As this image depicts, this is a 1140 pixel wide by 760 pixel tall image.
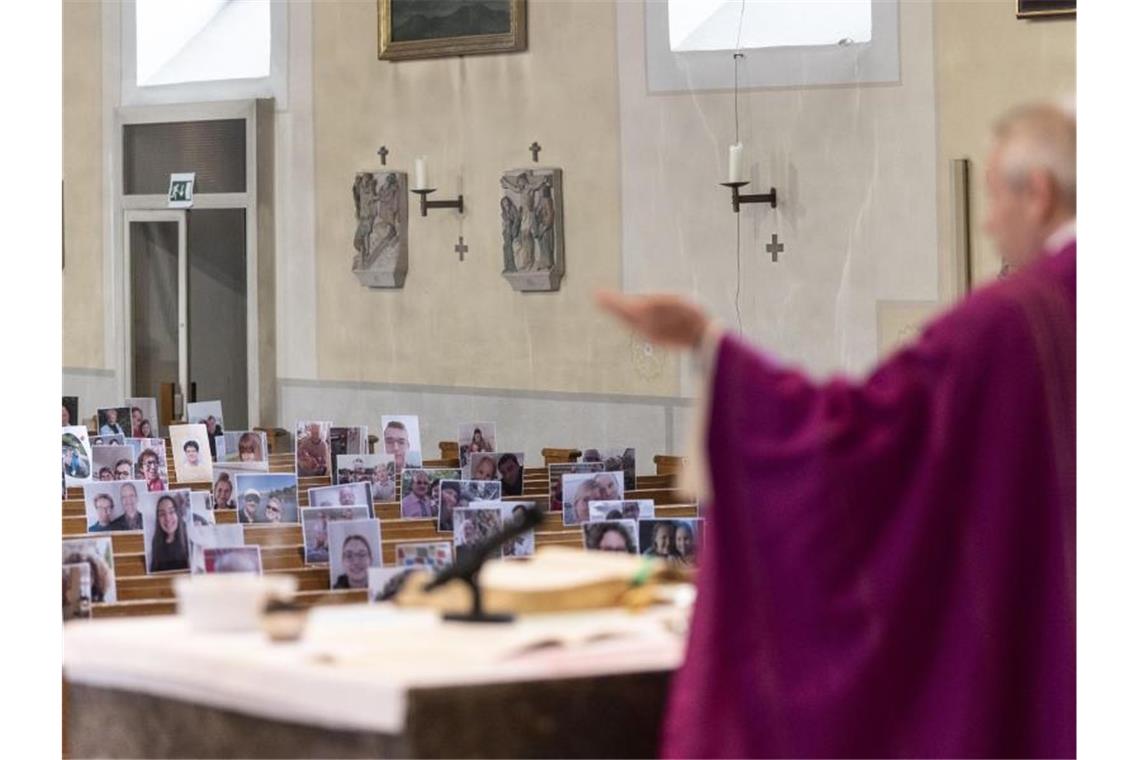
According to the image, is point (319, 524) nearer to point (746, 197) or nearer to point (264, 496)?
point (264, 496)

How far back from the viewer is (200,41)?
13.5 feet

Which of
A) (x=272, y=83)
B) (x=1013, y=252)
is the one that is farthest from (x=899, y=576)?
(x=272, y=83)

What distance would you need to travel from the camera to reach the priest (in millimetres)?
2281

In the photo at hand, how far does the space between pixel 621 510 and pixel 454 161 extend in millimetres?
1010

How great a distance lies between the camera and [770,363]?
2.32 metres

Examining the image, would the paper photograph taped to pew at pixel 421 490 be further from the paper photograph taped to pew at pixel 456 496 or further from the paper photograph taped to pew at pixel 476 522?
the paper photograph taped to pew at pixel 476 522

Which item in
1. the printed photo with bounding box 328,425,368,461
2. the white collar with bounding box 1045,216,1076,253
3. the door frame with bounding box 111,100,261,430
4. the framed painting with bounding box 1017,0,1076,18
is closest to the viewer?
the white collar with bounding box 1045,216,1076,253

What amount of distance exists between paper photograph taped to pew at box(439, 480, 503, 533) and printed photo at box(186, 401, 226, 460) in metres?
0.57

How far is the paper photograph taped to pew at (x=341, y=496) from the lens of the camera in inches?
154

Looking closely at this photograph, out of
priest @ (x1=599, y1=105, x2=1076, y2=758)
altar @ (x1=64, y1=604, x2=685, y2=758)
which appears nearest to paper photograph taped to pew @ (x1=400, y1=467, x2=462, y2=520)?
altar @ (x1=64, y1=604, x2=685, y2=758)

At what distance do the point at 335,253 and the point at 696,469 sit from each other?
2.12m

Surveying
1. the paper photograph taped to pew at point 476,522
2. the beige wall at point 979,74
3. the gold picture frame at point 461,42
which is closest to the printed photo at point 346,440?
the paper photograph taped to pew at point 476,522

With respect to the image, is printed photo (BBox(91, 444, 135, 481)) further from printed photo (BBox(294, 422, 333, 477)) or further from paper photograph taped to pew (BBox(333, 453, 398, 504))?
paper photograph taped to pew (BBox(333, 453, 398, 504))
